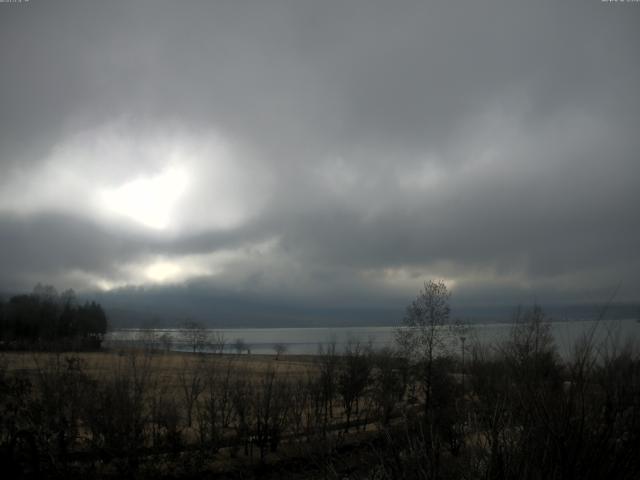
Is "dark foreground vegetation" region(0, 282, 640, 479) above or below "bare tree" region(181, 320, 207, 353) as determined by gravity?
above

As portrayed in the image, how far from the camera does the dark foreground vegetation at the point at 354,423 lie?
4.59m

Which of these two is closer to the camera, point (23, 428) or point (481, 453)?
point (481, 453)

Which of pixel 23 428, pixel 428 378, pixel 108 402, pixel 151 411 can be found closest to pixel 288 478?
pixel 151 411

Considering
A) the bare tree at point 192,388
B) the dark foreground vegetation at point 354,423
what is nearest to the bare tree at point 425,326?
the dark foreground vegetation at point 354,423

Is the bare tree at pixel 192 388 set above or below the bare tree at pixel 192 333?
above

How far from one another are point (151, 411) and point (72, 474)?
14.3 feet

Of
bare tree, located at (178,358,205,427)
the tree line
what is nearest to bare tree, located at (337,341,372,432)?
bare tree, located at (178,358,205,427)

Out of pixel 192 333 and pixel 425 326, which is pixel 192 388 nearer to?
pixel 425 326

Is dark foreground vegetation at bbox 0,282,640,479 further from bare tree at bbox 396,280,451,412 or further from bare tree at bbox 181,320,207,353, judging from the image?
bare tree at bbox 181,320,207,353

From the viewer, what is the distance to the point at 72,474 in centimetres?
1747

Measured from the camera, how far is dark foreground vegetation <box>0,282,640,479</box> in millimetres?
4594

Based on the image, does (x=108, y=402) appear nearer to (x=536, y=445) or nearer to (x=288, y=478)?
(x=288, y=478)

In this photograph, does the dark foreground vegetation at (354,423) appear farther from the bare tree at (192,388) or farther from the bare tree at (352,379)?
the bare tree at (192,388)

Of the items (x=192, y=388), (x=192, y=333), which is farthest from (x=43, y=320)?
(x=192, y=388)
